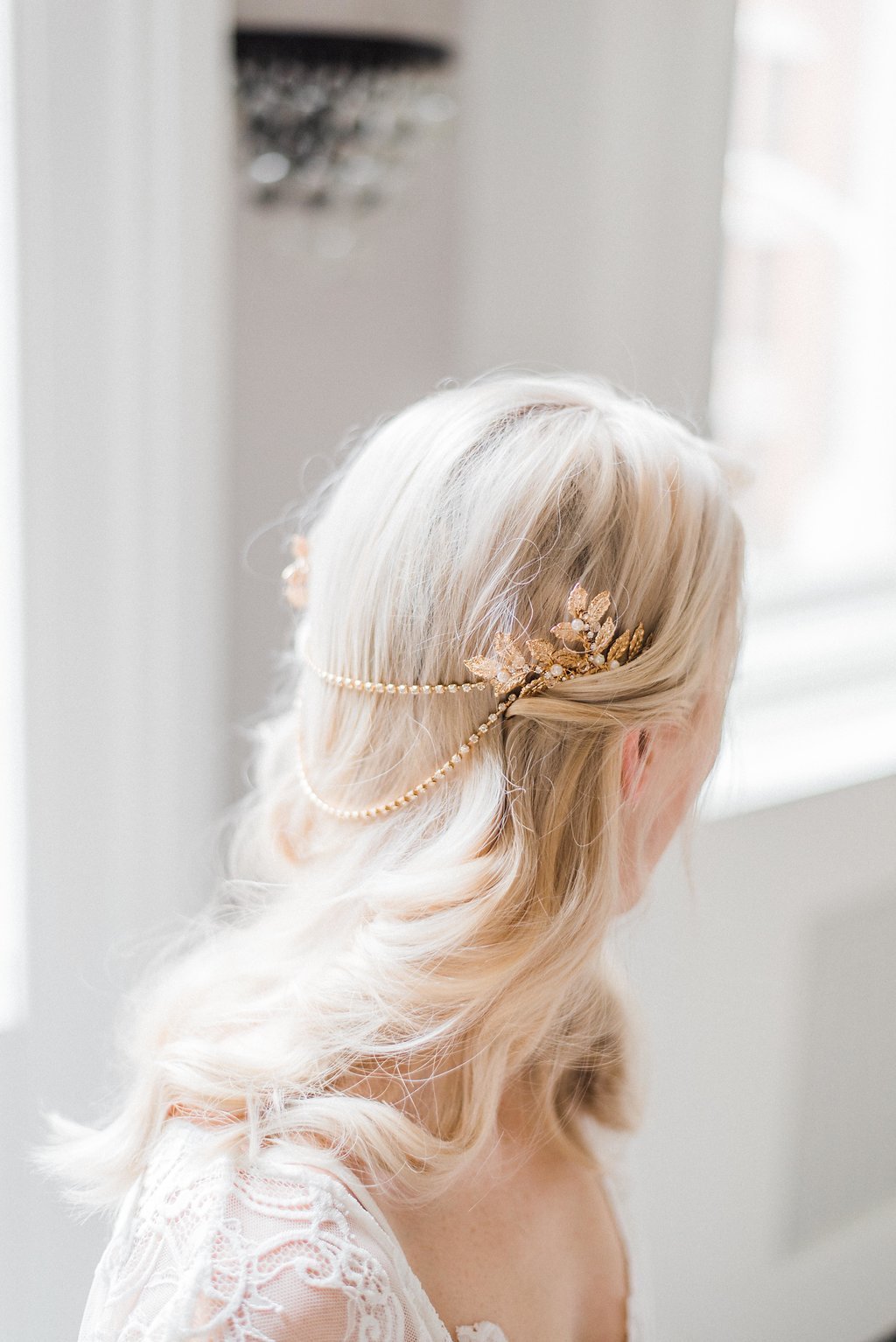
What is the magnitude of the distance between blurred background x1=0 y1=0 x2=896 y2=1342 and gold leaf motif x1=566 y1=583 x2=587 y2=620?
39 centimetres

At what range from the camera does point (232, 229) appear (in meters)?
1.29

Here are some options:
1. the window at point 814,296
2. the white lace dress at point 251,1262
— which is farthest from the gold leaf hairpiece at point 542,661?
the window at point 814,296

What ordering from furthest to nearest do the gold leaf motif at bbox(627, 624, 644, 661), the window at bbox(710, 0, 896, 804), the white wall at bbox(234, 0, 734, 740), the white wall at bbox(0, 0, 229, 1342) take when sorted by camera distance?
the window at bbox(710, 0, 896, 804) → the white wall at bbox(234, 0, 734, 740) → the white wall at bbox(0, 0, 229, 1342) → the gold leaf motif at bbox(627, 624, 644, 661)

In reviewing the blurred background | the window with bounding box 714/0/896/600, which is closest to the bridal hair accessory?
the blurred background

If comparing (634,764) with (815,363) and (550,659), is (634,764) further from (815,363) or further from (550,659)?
(815,363)

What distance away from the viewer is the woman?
712 millimetres

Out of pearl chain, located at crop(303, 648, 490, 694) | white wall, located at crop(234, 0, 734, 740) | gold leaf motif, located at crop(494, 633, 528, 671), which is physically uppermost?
white wall, located at crop(234, 0, 734, 740)

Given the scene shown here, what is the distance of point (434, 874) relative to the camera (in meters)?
0.77

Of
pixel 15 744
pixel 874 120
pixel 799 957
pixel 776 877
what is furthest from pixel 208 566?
pixel 874 120

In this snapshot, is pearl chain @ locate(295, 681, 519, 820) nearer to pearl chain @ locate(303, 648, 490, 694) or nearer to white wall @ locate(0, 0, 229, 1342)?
pearl chain @ locate(303, 648, 490, 694)

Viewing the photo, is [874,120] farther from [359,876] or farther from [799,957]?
[359,876]

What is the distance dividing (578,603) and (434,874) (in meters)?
0.19

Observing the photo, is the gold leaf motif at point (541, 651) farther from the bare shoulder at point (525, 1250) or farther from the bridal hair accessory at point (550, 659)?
the bare shoulder at point (525, 1250)

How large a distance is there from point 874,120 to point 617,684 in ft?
5.18
